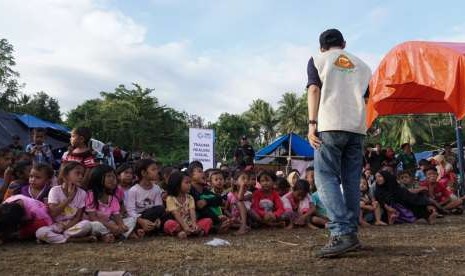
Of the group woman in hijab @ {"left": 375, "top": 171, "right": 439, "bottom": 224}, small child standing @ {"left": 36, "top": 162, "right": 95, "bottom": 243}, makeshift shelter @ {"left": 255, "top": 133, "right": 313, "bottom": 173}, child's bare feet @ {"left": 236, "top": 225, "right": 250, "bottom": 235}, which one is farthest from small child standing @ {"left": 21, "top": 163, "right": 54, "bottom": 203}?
makeshift shelter @ {"left": 255, "top": 133, "right": 313, "bottom": 173}

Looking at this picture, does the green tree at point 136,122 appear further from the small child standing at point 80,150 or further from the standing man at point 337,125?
the standing man at point 337,125

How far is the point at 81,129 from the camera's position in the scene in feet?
17.6

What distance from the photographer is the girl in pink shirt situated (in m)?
4.47

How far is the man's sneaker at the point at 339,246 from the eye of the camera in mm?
3188

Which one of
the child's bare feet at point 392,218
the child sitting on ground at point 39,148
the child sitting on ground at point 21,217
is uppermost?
the child sitting on ground at point 39,148

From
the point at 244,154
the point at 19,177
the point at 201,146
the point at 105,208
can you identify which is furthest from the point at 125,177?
the point at 244,154

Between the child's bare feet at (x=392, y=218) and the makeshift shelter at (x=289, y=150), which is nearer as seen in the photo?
the child's bare feet at (x=392, y=218)

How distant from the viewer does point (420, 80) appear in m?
7.48

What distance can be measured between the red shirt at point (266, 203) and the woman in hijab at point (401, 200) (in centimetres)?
148

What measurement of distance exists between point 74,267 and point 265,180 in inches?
126

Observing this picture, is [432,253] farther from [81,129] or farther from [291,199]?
[81,129]

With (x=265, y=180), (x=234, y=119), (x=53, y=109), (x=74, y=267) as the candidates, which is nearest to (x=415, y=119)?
(x=234, y=119)

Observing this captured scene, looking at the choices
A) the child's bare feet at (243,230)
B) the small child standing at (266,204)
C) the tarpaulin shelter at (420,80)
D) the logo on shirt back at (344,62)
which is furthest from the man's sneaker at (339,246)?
the tarpaulin shelter at (420,80)

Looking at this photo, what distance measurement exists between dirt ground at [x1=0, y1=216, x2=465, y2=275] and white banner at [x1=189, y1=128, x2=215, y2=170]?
6460 mm
